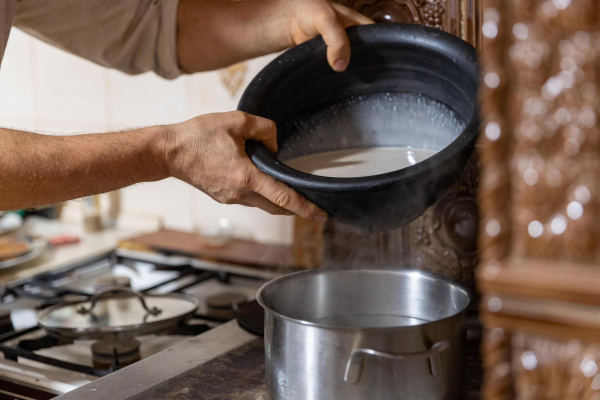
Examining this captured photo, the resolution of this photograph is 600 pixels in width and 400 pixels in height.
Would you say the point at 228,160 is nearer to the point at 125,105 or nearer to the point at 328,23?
the point at 328,23

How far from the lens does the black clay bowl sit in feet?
2.32

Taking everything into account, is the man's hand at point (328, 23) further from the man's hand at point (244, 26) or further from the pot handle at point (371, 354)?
the pot handle at point (371, 354)

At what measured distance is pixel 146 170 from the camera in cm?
84

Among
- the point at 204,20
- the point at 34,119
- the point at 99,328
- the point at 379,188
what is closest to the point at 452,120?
the point at 379,188

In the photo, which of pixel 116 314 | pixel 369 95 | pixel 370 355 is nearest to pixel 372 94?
pixel 369 95

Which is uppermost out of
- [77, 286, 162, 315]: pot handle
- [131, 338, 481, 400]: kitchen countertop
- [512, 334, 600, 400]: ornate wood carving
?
[512, 334, 600, 400]: ornate wood carving

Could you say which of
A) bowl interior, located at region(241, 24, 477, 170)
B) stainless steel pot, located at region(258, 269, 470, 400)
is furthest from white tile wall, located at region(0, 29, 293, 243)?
stainless steel pot, located at region(258, 269, 470, 400)

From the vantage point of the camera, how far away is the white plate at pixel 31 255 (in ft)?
4.61

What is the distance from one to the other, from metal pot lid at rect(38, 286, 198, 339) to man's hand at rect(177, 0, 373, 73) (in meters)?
0.44

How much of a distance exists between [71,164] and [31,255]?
29.6 inches

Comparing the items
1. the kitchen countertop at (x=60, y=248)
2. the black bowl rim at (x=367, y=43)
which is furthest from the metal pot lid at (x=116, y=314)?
the black bowl rim at (x=367, y=43)

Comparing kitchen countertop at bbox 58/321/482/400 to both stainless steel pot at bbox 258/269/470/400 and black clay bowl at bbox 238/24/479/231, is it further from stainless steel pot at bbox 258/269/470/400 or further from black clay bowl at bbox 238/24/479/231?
black clay bowl at bbox 238/24/479/231

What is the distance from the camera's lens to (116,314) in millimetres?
1101

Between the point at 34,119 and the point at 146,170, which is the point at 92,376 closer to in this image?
the point at 146,170
